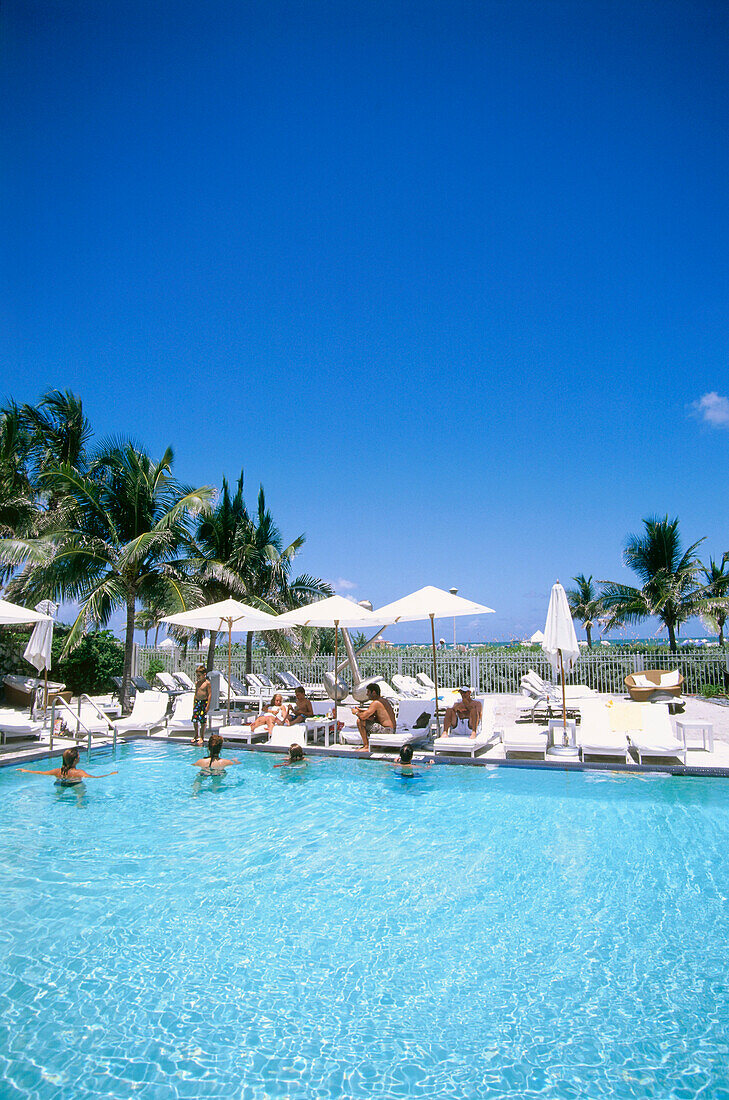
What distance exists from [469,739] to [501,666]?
1024 cm

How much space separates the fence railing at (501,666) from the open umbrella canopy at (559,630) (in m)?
9.39

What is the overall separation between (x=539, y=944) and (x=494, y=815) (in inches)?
126

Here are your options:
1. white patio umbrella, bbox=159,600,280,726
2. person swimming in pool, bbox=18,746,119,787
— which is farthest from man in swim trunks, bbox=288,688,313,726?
person swimming in pool, bbox=18,746,119,787

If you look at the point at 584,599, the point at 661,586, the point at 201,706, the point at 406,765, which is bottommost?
the point at 406,765

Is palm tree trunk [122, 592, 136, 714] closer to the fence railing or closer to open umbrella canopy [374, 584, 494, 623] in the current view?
open umbrella canopy [374, 584, 494, 623]

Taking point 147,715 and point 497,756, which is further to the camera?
point 147,715

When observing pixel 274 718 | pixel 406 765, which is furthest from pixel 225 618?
pixel 406 765

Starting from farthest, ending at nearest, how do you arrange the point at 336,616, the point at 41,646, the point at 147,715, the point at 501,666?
the point at 501,666, the point at 147,715, the point at 41,646, the point at 336,616

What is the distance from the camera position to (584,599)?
1682 inches

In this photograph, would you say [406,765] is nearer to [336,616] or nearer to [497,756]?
[497,756]

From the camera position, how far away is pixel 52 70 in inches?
432

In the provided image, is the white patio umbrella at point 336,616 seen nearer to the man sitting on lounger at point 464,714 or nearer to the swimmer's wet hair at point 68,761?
the man sitting on lounger at point 464,714

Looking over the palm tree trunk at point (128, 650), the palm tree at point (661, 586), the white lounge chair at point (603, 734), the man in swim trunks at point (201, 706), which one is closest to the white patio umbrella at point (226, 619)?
the man in swim trunks at point (201, 706)

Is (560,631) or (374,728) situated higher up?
(560,631)
